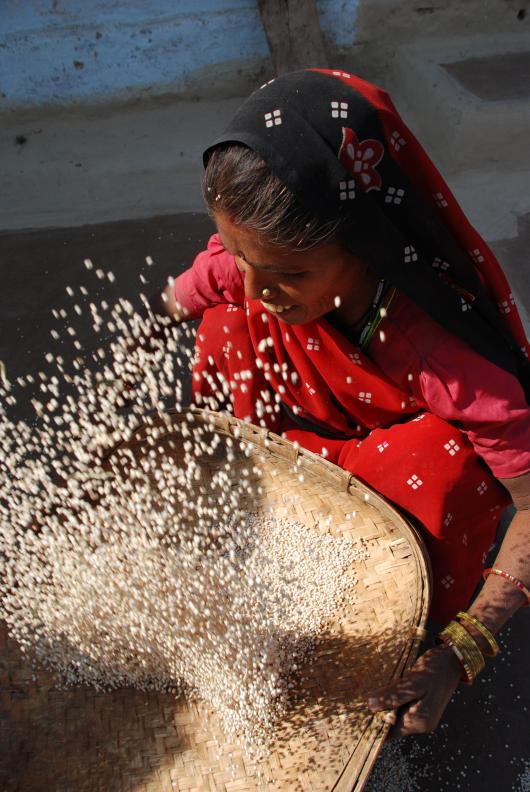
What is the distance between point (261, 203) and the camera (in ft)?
3.79

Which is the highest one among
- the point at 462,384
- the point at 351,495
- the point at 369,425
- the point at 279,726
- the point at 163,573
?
the point at 462,384

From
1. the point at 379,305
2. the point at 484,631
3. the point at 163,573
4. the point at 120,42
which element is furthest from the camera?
the point at 120,42

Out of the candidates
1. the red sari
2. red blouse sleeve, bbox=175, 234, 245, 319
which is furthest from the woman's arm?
red blouse sleeve, bbox=175, 234, 245, 319

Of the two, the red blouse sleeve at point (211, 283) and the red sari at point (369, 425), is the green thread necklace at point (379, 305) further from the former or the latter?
the red blouse sleeve at point (211, 283)

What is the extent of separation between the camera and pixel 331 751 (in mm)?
1352

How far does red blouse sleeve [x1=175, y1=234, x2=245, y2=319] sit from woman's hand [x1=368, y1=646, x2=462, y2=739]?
0.86 metres

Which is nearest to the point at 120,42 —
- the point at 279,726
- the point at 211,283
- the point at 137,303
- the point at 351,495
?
the point at 137,303

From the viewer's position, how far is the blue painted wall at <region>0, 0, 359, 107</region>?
9.12ft

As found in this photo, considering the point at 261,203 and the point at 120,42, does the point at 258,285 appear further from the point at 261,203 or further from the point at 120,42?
the point at 120,42

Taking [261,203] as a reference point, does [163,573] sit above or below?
below

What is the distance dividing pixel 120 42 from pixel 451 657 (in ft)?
8.30

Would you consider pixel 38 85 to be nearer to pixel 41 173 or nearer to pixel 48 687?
pixel 41 173

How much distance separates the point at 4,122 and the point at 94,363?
1.22 meters

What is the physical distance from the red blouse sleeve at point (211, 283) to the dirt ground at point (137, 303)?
29.6 inches
